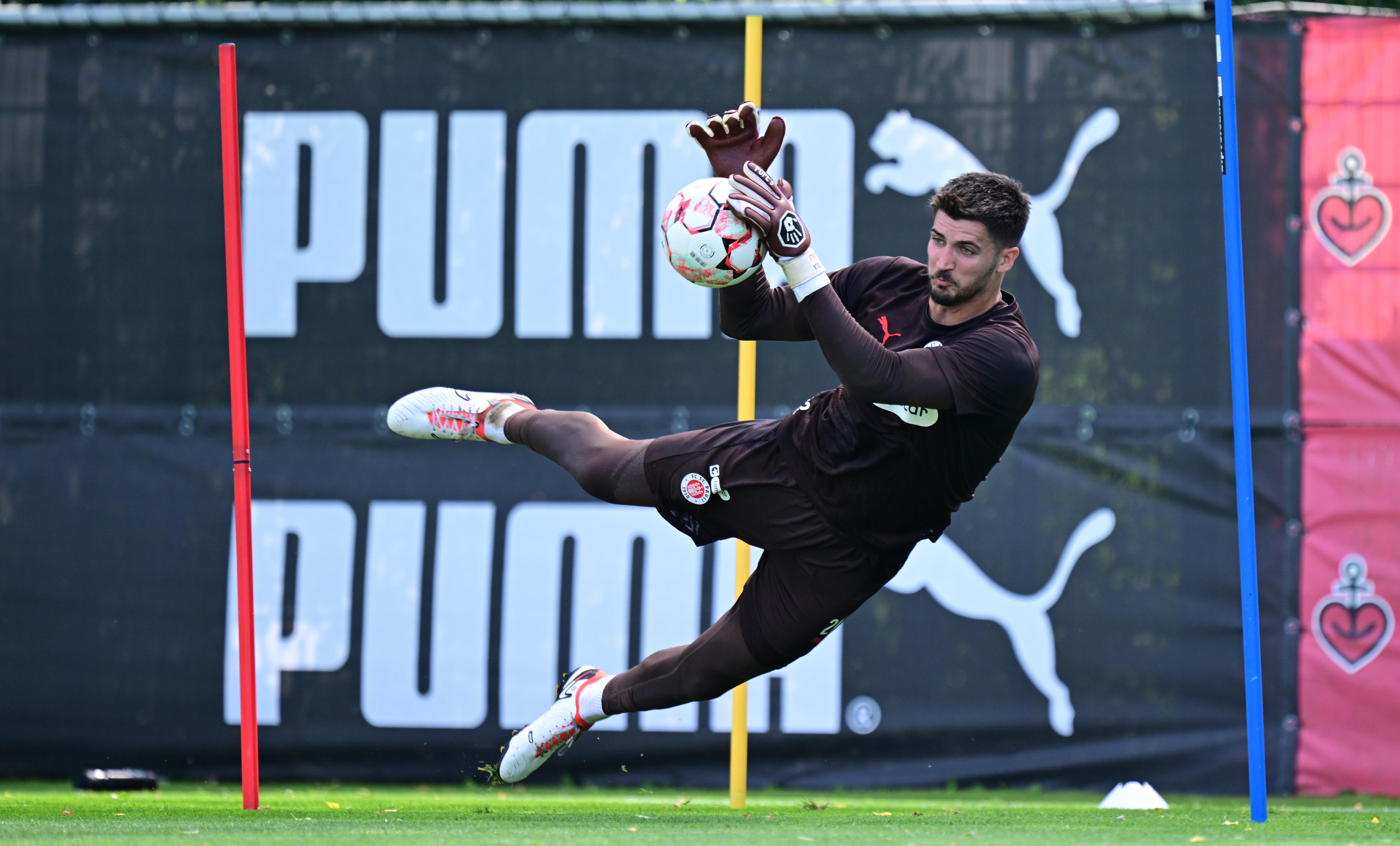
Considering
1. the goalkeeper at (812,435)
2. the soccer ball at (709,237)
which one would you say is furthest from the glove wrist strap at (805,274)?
the soccer ball at (709,237)

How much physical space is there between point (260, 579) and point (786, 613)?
9.46ft

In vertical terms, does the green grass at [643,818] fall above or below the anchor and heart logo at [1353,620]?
below

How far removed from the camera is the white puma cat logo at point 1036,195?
5.86 m

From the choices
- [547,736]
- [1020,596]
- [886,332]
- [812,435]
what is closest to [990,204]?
[886,332]

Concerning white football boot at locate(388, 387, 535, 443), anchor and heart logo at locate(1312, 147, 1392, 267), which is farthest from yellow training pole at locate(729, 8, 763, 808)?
anchor and heart logo at locate(1312, 147, 1392, 267)

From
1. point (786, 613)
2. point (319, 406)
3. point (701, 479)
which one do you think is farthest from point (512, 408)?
point (319, 406)

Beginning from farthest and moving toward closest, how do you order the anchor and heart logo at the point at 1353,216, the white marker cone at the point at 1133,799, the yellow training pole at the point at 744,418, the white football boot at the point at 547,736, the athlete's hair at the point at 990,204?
the anchor and heart logo at the point at 1353,216, the white marker cone at the point at 1133,799, the yellow training pole at the point at 744,418, the white football boot at the point at 547,736, the athlete's hair at the point at 990,204

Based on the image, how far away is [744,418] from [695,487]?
64 centimetres

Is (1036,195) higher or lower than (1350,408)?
higher

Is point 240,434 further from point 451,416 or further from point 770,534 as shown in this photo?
point 770,534

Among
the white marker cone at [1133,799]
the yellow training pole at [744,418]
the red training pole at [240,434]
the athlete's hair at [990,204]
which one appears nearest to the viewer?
the athlete's hair at [990,204]

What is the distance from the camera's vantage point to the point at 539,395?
6074 mm

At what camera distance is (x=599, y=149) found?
608 cm

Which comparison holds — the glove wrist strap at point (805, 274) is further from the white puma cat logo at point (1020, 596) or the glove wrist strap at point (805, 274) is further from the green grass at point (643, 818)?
the white puma cat logo at point (1020, 596)
